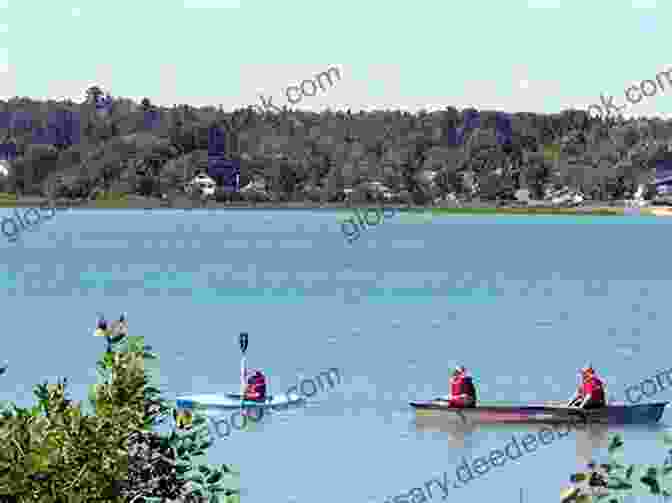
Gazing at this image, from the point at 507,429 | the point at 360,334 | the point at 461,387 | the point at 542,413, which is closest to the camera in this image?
the point at 507,429

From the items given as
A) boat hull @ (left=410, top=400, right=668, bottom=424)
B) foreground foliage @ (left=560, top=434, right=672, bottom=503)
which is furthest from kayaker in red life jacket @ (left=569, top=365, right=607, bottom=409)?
foreground foliage @ (left=560, top=434, right=672, bottom=503)

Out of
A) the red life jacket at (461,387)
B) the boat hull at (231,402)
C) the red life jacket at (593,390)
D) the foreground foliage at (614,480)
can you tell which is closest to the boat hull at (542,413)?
the red life jacket at (593,390)

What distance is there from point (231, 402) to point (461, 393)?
14.5ft

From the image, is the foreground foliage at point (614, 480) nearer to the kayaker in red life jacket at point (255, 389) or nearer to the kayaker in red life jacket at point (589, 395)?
the kayaker in red life jacket at point (589, 395)

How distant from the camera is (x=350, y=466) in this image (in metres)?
29.8

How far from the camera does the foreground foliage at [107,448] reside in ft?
33.9

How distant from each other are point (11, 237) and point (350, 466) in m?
122

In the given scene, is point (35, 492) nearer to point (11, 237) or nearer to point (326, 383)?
point (326, 383)

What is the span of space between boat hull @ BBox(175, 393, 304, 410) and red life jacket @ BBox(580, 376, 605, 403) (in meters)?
5.91

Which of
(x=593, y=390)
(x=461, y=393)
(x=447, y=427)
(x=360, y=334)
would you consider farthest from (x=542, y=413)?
(x=360, y=334)

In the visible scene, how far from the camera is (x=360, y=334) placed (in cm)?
5725

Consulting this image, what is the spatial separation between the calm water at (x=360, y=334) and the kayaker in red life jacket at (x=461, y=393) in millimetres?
609

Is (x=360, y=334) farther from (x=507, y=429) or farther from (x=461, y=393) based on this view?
(x=507, y=429)

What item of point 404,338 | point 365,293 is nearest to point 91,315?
point 404,338
